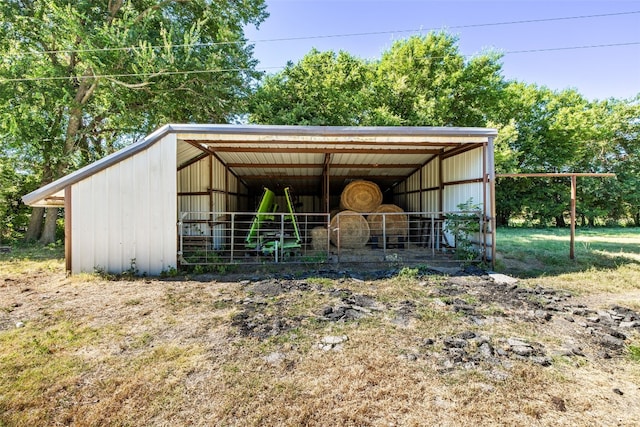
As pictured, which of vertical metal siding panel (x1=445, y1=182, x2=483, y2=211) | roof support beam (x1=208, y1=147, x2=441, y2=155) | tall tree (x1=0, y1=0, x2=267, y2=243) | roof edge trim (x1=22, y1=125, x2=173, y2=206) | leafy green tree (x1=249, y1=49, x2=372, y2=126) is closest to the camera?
roof edge trim (x1=22, y1=125, x2=173, y2=206)

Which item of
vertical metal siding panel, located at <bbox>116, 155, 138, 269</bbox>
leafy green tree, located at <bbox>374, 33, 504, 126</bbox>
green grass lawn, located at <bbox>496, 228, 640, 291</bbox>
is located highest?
leafy green tree, located at <bbox>374, 33, 504, 126</bbox>

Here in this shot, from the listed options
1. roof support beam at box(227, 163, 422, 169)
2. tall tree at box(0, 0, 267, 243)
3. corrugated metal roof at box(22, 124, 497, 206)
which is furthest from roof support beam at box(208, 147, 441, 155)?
tall tree at box(0, 0, 267, 243)

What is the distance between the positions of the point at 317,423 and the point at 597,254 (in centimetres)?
948

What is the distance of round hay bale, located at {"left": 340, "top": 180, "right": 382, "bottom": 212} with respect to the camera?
9.77 metres

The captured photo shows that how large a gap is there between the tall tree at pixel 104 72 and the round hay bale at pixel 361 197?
630 cm

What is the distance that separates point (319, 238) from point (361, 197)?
2.36m

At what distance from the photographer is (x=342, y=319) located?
143 inches

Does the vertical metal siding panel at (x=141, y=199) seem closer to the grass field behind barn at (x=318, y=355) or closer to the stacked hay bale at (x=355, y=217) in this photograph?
the grass field behind barn at (x=318, y=355)

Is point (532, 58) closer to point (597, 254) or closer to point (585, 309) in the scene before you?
point (597, 254)

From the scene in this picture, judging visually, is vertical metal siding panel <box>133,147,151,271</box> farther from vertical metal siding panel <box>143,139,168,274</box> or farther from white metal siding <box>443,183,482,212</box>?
white metal siding <box>443,183,482,212</box>

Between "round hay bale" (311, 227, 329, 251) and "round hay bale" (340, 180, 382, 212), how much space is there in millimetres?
1807

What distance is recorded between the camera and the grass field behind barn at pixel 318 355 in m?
1.97

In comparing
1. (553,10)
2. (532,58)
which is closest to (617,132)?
(532,58)

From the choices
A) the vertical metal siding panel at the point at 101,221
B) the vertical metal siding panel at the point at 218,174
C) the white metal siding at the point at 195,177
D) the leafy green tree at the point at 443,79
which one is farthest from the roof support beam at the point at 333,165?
the leafy green tree at the point at 443,79
